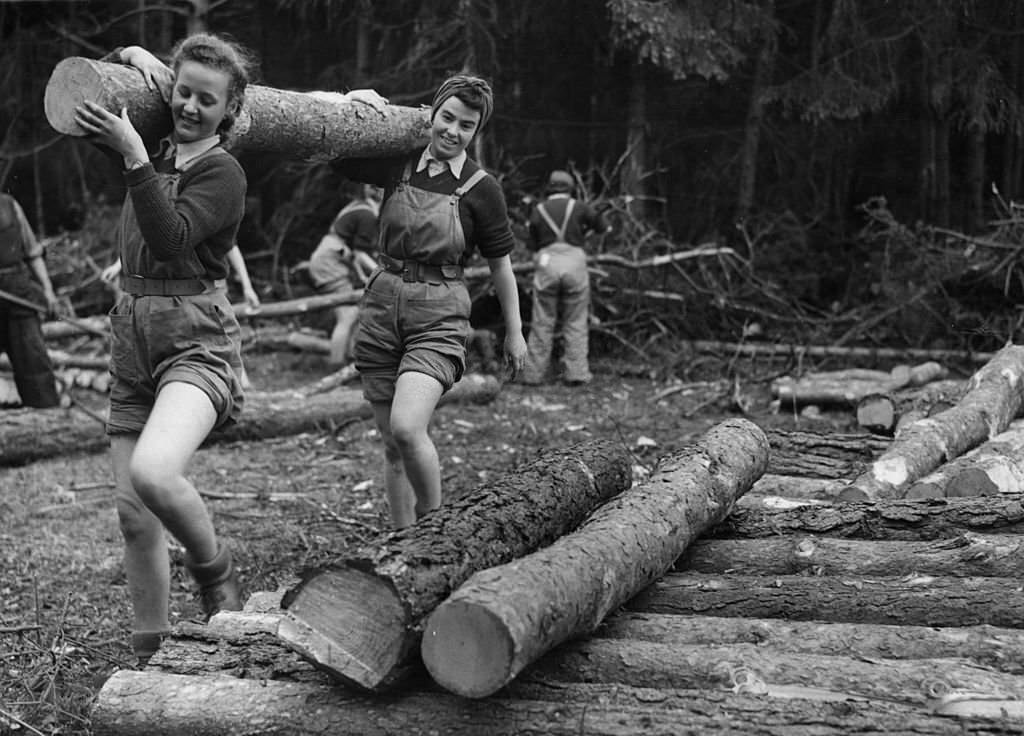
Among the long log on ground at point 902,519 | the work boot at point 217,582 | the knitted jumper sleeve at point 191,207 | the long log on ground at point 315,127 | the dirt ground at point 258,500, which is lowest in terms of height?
the dirt ground at point 258,500

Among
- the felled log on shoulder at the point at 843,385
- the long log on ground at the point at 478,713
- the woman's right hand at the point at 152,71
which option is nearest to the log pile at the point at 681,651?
the long log on ground at the point at 478,713

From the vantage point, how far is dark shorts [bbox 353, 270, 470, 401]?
168 inches

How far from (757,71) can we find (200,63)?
39.0ft

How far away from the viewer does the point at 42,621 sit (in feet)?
14.8

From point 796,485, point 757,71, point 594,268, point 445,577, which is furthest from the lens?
point 757,71

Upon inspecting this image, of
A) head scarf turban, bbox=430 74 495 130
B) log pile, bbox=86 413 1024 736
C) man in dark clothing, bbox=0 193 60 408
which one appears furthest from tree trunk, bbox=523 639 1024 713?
man in dark clothing, bbox=0 193 60 408

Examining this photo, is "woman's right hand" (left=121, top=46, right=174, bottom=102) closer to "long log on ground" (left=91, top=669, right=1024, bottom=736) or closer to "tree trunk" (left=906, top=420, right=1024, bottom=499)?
"long log on ground" (left=91, top=669, right=1024, bottom=736)

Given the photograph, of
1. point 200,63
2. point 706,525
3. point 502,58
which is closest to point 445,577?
point 706,525

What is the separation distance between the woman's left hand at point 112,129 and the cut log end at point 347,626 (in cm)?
148

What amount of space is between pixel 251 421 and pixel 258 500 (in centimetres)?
188

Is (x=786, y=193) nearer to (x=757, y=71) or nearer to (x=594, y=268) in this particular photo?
(x=757, y=71)

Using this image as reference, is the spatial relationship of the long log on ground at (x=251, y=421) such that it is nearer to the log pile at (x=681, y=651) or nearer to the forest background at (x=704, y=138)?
the forest background at (x=704, y=138)

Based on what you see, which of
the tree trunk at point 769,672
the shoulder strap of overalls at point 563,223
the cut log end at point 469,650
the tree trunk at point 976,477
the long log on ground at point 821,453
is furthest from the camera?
the shoulder strap of overalls at point 563,223

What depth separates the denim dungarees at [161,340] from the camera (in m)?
3.59
